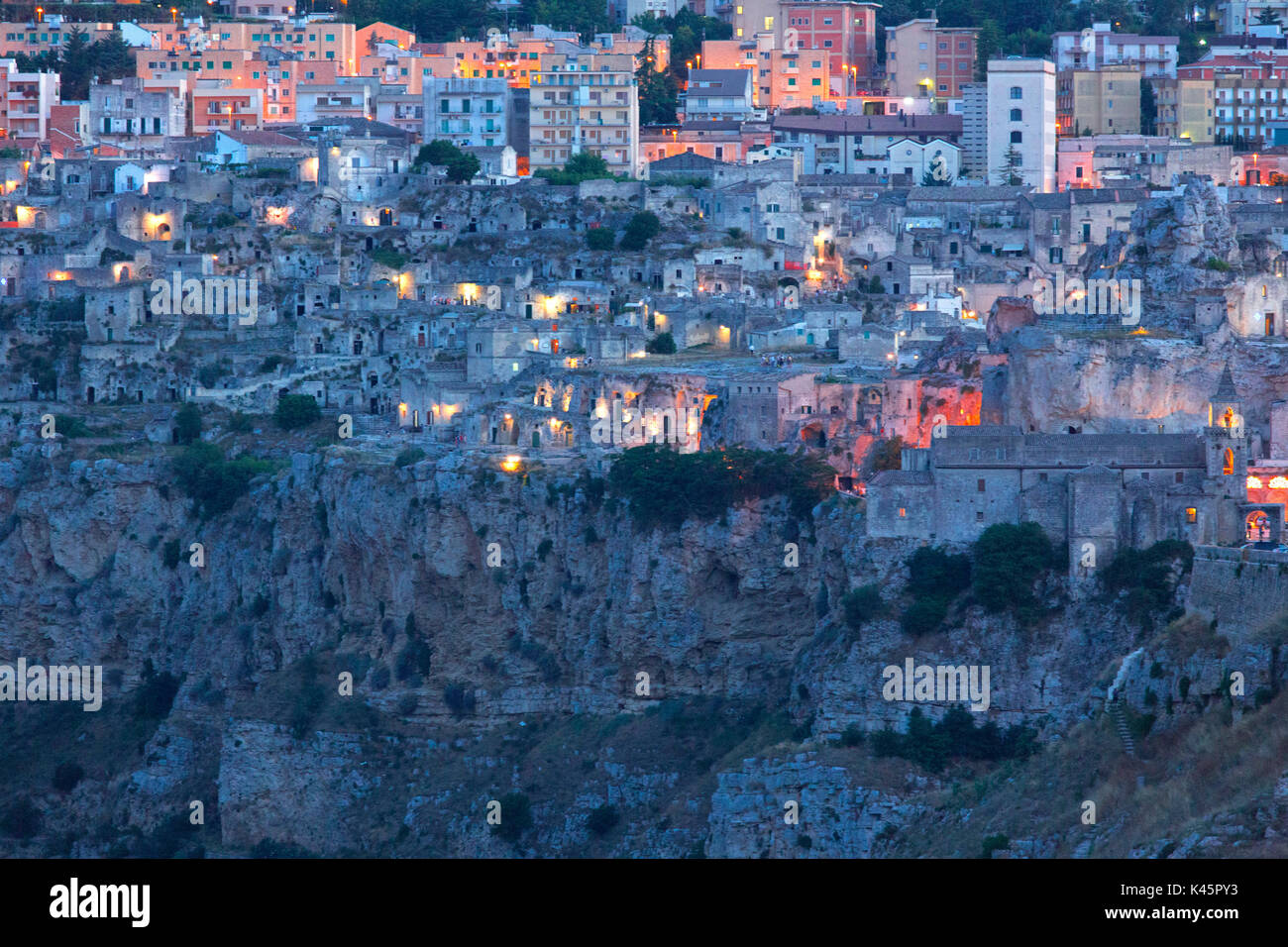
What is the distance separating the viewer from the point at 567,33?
120 metres

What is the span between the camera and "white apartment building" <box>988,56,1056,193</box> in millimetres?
104688

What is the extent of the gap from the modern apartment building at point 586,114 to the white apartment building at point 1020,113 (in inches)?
479

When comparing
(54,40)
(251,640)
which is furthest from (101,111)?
(251,640)

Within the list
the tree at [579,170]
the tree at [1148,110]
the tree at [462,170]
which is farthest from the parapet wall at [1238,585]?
the tree at [1148,110]

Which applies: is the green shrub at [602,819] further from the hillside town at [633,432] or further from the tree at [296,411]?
the tree at [296,411]

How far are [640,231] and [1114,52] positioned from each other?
31.1 m

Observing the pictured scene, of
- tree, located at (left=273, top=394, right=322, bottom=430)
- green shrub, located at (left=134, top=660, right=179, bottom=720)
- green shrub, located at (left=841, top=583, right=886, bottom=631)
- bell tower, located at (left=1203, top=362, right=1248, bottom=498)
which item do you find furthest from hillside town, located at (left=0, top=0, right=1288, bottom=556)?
green shrub, located at (left=134, top=660, right=179, bottom=720)

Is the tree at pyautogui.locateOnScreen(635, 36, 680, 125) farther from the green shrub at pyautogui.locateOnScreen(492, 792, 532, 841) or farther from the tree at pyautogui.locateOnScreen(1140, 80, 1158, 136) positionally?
the green shrub at pyautogui.locateOnScreen(492, 792, 532, 841)

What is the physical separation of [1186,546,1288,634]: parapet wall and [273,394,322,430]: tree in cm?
3134

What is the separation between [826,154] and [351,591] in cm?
3404

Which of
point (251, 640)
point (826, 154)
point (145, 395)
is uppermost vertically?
point (826, 154)

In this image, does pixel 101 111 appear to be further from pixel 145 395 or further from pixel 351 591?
pixel 351 591

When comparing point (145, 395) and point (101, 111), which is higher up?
point (101, 111)

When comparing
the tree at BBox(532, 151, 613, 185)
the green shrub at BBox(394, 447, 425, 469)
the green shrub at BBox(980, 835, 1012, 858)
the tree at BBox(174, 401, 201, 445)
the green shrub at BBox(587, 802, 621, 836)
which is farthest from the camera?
the tree at BBox(532, 151, 613, 185)
